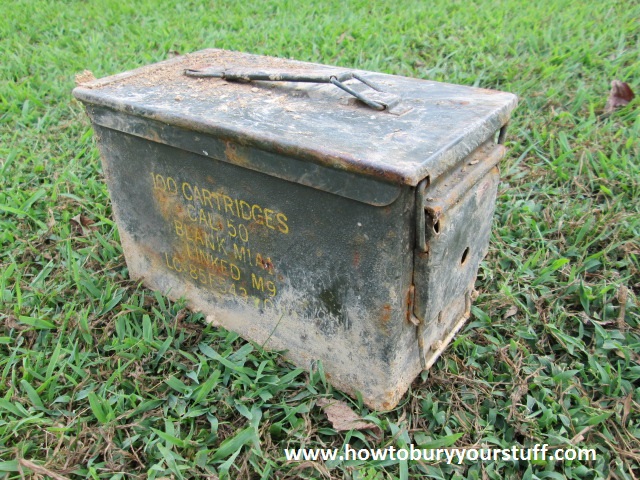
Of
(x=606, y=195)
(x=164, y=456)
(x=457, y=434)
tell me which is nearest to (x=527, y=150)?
(x=606, y=195)

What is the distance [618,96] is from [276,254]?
91.3 inches

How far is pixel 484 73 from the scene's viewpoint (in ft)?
11.0

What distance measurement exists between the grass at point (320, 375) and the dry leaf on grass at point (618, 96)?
57 mm

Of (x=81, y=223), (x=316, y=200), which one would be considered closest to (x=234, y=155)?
(x=316, y=200)

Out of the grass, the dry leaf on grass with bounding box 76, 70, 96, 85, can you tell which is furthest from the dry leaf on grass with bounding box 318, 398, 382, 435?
the dry leaf on grass with bounding box 76, 70, 96, 85

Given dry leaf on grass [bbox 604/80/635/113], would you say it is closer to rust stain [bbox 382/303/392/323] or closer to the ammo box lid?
the ammo box lid

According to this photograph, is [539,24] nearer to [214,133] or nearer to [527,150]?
[527,150]

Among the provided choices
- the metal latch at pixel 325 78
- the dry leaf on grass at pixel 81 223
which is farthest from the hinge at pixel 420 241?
the dry leaf on grass at pixel 81 223

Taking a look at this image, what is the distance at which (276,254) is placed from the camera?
165 centimetres

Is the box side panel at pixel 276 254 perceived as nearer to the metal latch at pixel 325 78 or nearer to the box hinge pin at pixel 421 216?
the box hinge pin at pixel 421 216

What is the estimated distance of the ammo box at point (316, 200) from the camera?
1.39 metres

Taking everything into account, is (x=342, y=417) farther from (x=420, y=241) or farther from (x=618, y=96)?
(x=618, y=96)

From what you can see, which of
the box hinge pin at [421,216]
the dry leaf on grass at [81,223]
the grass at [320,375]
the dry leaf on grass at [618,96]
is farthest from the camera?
the dry leaf on grass at [618,96]

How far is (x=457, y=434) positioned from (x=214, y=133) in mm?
1096
